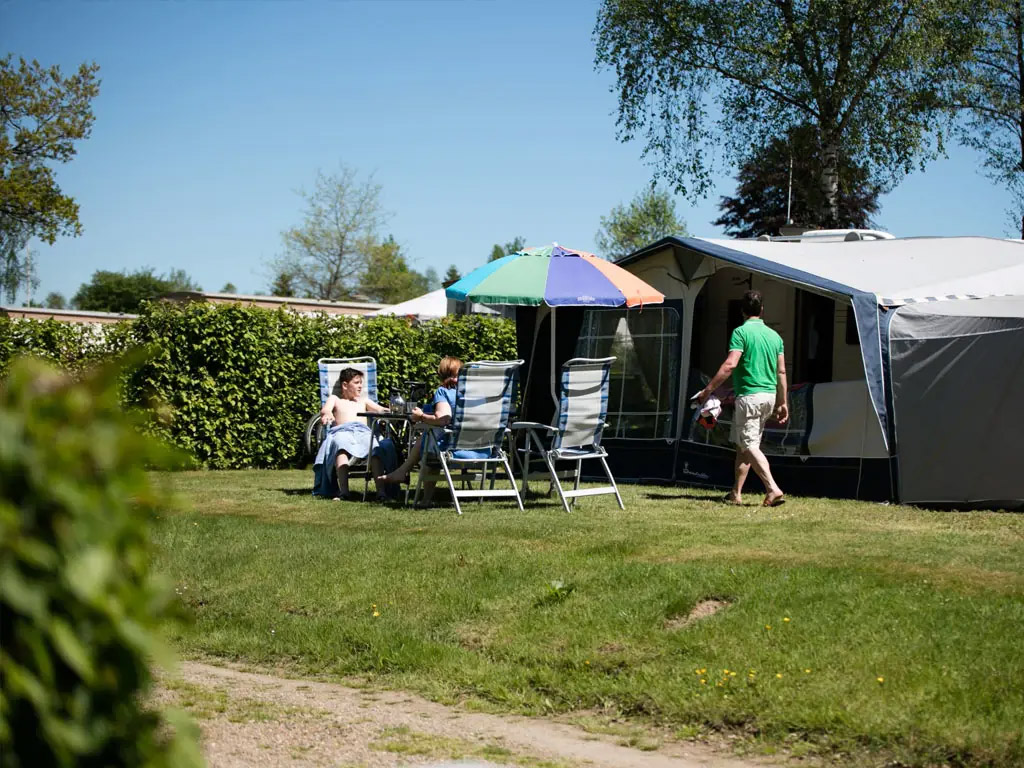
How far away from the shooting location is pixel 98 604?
1.49 m

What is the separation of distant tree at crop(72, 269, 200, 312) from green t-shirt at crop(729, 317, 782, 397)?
52.2 metres

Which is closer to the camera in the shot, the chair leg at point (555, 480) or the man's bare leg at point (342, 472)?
the chair leg at point (555, 480)

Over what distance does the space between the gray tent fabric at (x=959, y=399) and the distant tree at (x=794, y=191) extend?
43.0 ft

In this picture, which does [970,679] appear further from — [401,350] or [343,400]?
[401,350]

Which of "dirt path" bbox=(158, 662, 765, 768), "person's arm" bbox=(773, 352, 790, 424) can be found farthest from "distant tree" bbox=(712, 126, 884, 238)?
"dirt path" bbox=(158, 662, 765, 768)

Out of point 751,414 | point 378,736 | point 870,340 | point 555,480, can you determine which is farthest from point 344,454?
point 378,736

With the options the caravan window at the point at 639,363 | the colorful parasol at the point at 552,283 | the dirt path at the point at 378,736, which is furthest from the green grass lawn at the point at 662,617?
the caravan window at the point at 639,363

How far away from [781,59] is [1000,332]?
46.8 feet

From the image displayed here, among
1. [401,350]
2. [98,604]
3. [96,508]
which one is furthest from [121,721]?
[401,350]

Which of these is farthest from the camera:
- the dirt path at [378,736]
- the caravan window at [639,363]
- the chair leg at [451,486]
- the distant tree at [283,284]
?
the distant tree at [283,284]

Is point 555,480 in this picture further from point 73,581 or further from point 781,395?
point 73,581

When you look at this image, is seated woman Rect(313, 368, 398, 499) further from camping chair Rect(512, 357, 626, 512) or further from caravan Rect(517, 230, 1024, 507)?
caravan Rect(517, 230, 1024, 507)

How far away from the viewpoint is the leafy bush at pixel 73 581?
147cm

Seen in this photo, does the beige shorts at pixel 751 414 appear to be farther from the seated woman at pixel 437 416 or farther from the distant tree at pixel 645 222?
the distant tree at pixel 645 222
